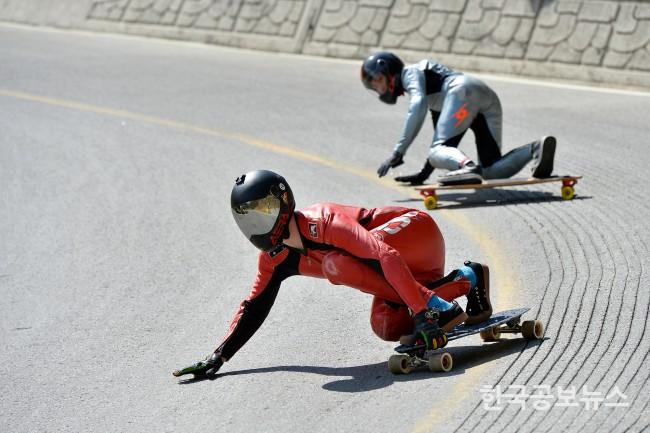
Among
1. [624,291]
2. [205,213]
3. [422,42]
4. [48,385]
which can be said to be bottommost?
[48,385]

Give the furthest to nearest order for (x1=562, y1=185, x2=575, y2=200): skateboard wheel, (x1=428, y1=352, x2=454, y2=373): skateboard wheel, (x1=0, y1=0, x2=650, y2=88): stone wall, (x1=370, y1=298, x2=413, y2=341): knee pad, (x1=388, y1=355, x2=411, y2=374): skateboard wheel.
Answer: (x1=0, y1=0, x2=650, y2=88): stone wall, (x1=562, y1=185, x2=575, y2=200): skateboard wheel, (x1=370, y1=298, x2=413, y2=341): knee pad, (x1=388, y1=355, x2=411, y2=374): skateboard wheel, (x1=428, y1=352, x2=454, y2=373): skateboard wheel

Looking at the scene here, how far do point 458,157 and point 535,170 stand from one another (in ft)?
2.53

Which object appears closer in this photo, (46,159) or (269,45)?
(46,159)

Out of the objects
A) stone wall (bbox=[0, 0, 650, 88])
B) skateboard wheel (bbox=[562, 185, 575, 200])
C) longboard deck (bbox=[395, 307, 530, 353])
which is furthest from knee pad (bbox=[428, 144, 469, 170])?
stone wall (bbox=[0, 0, 650, 88])

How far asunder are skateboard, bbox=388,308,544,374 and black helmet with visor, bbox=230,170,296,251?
101 centimetres

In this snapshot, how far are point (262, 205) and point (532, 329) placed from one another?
69.2 inches

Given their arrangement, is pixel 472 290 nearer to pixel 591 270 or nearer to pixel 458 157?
pixel 591 270

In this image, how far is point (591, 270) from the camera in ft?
27.7

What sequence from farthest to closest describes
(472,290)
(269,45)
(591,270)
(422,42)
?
(269,45) < (422,42) < (591,270) < (472,290)

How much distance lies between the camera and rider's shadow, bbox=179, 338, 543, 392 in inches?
261

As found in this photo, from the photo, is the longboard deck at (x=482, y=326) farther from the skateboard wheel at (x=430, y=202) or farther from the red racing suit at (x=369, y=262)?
the skateboard wheel at (x=430, y=202)

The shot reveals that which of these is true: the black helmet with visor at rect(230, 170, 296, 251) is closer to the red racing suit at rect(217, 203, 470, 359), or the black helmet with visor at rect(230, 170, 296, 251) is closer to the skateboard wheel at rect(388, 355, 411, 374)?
the red racing suit at rect(217, 203, 470, 359)

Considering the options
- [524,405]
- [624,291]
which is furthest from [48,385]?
[624,291]

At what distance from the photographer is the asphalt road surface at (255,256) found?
632cm
